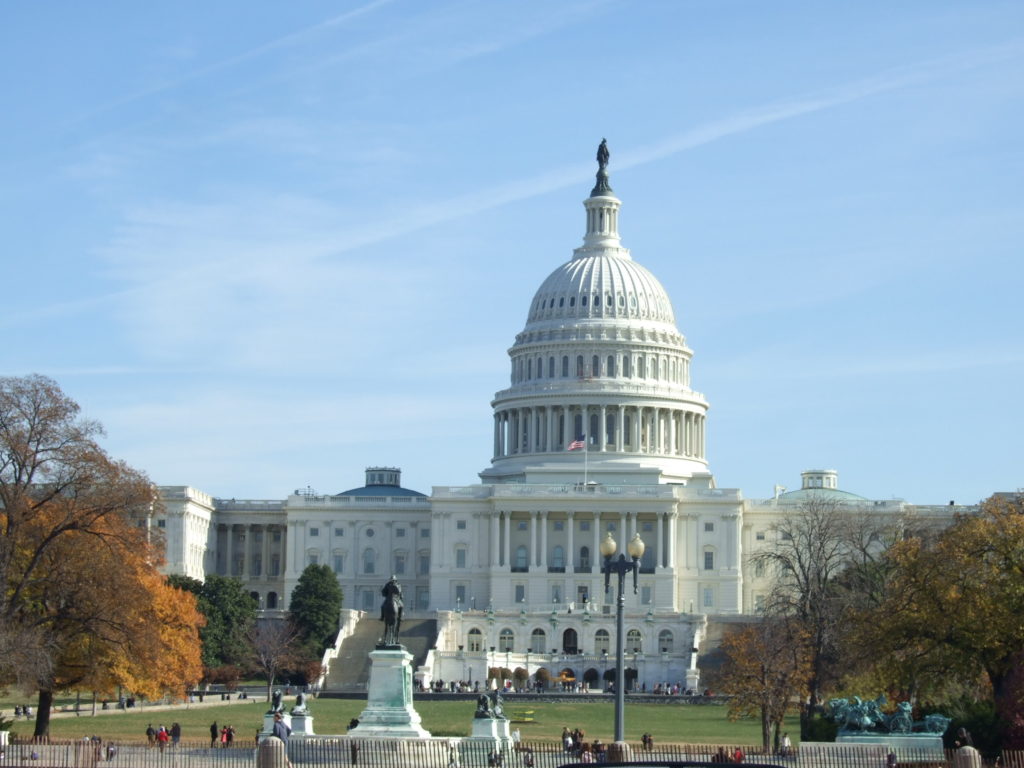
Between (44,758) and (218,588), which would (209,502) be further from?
(44,758)

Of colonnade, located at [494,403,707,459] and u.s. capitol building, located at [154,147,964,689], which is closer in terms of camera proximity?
u.s. capitol building, located at [154,147,964,689]

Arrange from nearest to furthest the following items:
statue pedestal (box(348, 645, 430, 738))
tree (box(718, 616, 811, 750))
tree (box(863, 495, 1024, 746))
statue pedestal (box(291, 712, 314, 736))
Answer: statue pedestal (box(348, 645, 430, 738)) → tree (box(863, 495, 1024, 746)) → statue pedestal (box(291, 712, 314, 736)) → tree (box(718, 616, 811, 750))

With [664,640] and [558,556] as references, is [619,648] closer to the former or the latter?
[664,640]

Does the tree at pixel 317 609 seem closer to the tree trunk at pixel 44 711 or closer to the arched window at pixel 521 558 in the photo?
the arched window at pixel 521 558

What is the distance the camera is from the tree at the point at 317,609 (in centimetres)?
15425

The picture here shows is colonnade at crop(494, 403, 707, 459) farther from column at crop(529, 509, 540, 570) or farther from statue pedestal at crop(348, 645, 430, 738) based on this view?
statue pedestal at crop(348, 645, 430, 738)

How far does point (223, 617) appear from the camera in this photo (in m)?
152

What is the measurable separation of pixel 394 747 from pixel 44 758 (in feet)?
33.5

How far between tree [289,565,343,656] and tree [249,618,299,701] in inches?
51.6

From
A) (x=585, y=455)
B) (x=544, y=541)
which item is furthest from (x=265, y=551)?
(x=585, y=455)

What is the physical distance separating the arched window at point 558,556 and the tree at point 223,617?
28.1 metres

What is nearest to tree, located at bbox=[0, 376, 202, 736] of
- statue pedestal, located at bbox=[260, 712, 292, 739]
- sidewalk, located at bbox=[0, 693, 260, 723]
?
statue pedestal, located at bbox=[260, 712, 292, 739]

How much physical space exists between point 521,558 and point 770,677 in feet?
299

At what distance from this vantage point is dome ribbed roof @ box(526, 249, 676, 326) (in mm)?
192500
